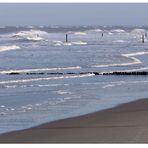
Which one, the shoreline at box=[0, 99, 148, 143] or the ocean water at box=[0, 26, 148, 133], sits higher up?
the shoreline at box=[0, 99, 148, 143]

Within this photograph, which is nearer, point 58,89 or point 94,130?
point 94,130

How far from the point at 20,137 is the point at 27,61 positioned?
19.9 meters

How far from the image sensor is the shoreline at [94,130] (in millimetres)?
10625

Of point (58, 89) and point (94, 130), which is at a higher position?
point (94, 130)

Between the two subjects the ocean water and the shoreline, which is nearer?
the shoreline

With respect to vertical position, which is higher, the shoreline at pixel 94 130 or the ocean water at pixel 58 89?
the shoreline at pixel 94 130

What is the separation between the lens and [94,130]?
1171 centimetres

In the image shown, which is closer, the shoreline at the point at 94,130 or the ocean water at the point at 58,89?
the shoreline at the point at 94,130

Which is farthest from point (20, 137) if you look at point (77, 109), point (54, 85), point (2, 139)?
point (54, 85)

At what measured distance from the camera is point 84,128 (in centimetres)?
1207

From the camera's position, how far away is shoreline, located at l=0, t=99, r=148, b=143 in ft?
34.9
